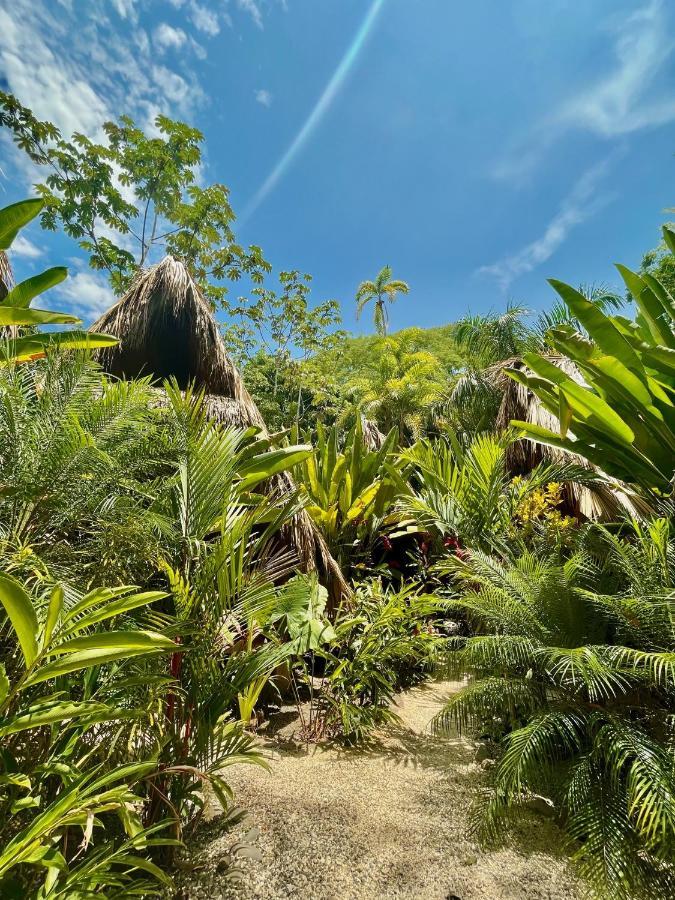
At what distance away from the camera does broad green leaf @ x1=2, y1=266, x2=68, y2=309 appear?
216 cm

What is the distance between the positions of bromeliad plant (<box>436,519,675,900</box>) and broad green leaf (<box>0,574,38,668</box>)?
5.15 feet

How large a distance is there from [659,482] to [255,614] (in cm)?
264

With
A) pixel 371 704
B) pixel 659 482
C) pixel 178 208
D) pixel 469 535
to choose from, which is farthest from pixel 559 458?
pixel 178 208

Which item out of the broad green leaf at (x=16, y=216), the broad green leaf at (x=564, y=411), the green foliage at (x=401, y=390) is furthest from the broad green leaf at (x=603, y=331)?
the green foliage at (x=401, y=390)

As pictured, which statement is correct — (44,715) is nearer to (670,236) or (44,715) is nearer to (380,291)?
(670,236)

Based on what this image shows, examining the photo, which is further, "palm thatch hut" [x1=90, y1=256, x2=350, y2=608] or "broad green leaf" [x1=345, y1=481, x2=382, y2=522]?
"broad green leaf" [x1=345, y1=481, x2=382, y2=522]

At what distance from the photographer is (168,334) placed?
3736mm

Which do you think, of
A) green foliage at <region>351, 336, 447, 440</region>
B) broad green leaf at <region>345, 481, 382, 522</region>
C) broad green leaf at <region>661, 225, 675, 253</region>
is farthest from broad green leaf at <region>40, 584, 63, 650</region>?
green foliage at <region>351, 336, 447, 440</region>

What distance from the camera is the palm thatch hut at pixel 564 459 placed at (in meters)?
3.58

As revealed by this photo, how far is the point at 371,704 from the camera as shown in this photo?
2.54 meters

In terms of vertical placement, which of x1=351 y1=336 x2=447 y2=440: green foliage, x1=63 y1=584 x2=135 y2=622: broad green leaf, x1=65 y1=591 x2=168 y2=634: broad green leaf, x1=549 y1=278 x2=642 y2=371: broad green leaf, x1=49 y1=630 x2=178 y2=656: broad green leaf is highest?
x1=351 y1=336 x2=447 y2=440: green foliage

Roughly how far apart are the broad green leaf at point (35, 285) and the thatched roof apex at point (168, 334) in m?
1.50

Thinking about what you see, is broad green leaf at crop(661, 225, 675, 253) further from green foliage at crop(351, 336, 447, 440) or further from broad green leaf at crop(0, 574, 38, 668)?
green foliage at crop(351, 336, 447, 440)

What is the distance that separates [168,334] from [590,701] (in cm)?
394
